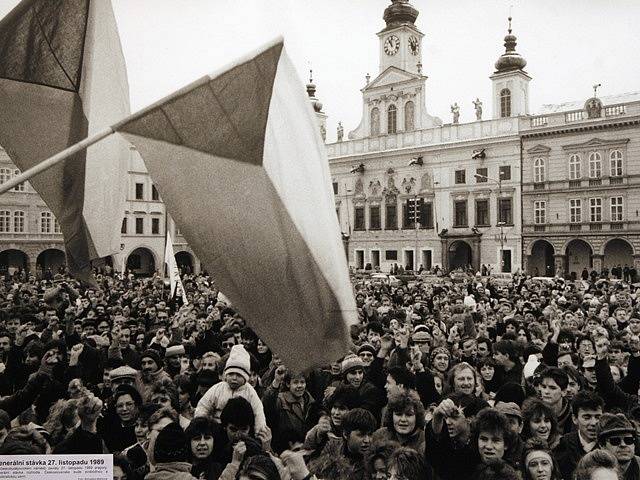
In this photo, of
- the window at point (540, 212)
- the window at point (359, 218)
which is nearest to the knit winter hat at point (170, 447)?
the window at point (540, 212)

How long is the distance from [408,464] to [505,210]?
1475 inches

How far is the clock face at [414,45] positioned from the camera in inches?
1665

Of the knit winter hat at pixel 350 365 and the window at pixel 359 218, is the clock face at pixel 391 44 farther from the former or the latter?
the knit winter hat at pixel 350 365

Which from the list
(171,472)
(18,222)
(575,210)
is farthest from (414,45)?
(171,472)

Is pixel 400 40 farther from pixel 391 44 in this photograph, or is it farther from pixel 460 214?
pixel 460 214

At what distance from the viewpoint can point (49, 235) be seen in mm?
35125

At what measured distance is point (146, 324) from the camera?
400 inches

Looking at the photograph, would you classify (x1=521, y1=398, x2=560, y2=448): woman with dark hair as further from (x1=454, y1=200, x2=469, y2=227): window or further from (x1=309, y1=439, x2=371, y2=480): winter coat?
(x1=454, y1=200, x2=469, y2=227): window

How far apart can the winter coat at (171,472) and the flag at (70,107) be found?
1.90m

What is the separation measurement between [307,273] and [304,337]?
1.23 ft

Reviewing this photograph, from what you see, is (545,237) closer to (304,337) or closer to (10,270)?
(10,270)

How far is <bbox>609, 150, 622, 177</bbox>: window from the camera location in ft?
115

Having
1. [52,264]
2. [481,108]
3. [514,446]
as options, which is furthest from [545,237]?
[514,446]

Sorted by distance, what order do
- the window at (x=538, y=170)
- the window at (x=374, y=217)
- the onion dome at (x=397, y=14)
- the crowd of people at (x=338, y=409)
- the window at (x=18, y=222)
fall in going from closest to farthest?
1. the crowd of people at (x=338, y=409)
2. the window at (x=18, y=222)
3. the window at (x=538, y=170)
4. the onion dome at (x=397, y=14)
5. the window at (x=374, y=217)
